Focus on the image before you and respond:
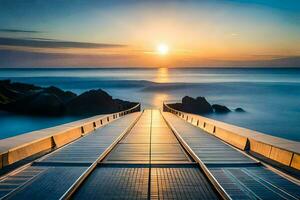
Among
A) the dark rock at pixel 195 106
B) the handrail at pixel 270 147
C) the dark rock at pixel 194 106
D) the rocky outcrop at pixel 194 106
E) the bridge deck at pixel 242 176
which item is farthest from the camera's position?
the dark rock at pixel 195 106

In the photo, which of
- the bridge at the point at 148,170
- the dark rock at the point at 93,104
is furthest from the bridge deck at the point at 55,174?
the dark rock at the point at 93,104

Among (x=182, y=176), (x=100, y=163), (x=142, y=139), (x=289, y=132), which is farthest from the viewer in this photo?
(x=289, y=132)

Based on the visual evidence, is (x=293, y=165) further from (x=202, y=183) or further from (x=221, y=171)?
(x=202, y=183)

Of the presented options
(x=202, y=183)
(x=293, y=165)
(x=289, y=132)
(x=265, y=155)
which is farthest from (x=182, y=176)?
(x=289, y=132)

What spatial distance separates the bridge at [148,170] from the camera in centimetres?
874

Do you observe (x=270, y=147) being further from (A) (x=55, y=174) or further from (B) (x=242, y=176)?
(A) (x=55, y=174)

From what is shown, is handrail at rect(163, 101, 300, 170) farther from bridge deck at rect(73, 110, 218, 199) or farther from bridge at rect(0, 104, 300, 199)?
bridge deck at rect(73, 110, 218, 199)

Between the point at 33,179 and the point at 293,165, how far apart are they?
24.3 ft

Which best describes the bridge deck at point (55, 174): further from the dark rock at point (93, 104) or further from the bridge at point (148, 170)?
the dark rock at point (93, 104)

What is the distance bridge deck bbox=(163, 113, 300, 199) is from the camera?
8773 millimetres

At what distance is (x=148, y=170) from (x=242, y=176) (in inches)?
102

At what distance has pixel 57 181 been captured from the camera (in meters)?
9.53

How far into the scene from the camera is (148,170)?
10820 mm

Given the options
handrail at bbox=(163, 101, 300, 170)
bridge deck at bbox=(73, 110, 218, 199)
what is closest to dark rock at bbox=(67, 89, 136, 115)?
handrail at bbox=(163, 101, 300, 170)
